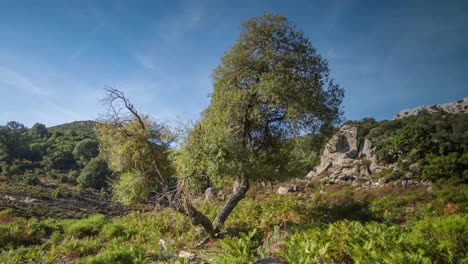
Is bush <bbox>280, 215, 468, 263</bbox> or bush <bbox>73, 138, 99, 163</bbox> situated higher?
bush <bbox>73, 138, 99, 163</bbox>

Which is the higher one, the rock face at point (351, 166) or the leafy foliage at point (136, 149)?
the rock face at point (351, 166)

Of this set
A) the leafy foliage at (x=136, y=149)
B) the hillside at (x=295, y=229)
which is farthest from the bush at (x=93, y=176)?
the leafy foliage at (x=136, y=149)

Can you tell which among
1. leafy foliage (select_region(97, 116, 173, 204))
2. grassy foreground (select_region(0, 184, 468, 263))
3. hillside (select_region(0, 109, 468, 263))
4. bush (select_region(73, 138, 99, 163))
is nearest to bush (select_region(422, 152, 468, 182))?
hillside (select_region(0, 109, 468, 263))

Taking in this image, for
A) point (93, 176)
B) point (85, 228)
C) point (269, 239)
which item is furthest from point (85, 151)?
point (269, 239)

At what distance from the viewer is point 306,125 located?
11.8m

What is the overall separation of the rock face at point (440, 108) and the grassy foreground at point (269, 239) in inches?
3209

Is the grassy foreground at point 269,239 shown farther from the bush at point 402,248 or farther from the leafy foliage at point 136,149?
the leafy foliage at point 136,149

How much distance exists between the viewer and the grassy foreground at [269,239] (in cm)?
475

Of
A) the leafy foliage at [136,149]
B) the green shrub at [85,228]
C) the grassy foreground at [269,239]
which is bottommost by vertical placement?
the green shrub at [85,228]

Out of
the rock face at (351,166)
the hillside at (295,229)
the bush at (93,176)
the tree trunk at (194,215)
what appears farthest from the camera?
the bush at (93,176)

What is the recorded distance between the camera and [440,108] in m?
86.5

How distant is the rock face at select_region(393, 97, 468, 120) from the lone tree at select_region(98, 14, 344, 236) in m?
88.1

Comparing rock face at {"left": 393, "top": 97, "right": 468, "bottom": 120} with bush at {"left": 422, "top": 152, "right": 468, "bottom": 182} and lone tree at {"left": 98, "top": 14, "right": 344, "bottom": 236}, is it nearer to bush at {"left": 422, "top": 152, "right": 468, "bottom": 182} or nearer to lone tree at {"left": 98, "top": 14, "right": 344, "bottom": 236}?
bush at {"left": 422, "top": 152, "right": 468, "bottom": 182}

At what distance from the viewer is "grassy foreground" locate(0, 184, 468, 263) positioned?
4.75 metres
